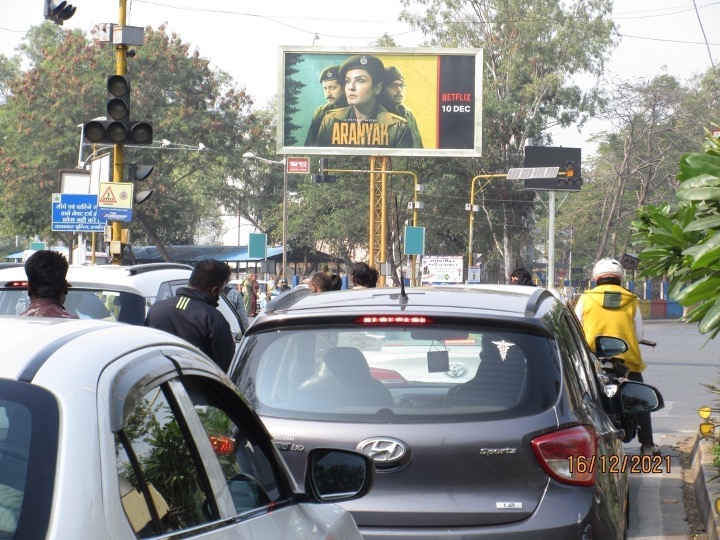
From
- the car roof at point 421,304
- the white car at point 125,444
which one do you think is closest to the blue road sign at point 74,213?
the car roof at point 421,304

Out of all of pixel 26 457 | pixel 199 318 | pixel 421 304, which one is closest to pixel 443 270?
pixel 199 318

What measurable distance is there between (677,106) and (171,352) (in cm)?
5490

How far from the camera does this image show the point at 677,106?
54.7 m

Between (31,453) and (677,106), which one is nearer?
(31,453)

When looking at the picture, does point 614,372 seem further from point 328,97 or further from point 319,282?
point 328,97

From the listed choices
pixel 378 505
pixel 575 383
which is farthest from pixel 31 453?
pixel 575 383

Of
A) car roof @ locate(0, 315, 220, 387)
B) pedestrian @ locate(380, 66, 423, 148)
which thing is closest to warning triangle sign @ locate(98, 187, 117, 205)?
car roof @ locate(0, 315, 220, 387)

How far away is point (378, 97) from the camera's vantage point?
39406 mm

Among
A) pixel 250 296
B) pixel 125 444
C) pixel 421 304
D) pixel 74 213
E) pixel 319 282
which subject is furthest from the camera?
pixel 250 296

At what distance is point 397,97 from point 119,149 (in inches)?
989

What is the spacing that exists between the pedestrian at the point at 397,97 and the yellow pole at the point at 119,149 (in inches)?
924

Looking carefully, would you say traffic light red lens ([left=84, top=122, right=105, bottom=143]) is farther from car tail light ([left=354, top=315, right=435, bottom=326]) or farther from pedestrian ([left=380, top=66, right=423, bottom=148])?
pedestrian ([left=380, top=66, right=423, bottom=148])

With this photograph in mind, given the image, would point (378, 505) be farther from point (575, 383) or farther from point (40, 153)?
point (40, 153)

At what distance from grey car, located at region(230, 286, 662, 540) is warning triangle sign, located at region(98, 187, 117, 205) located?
11709 mm
